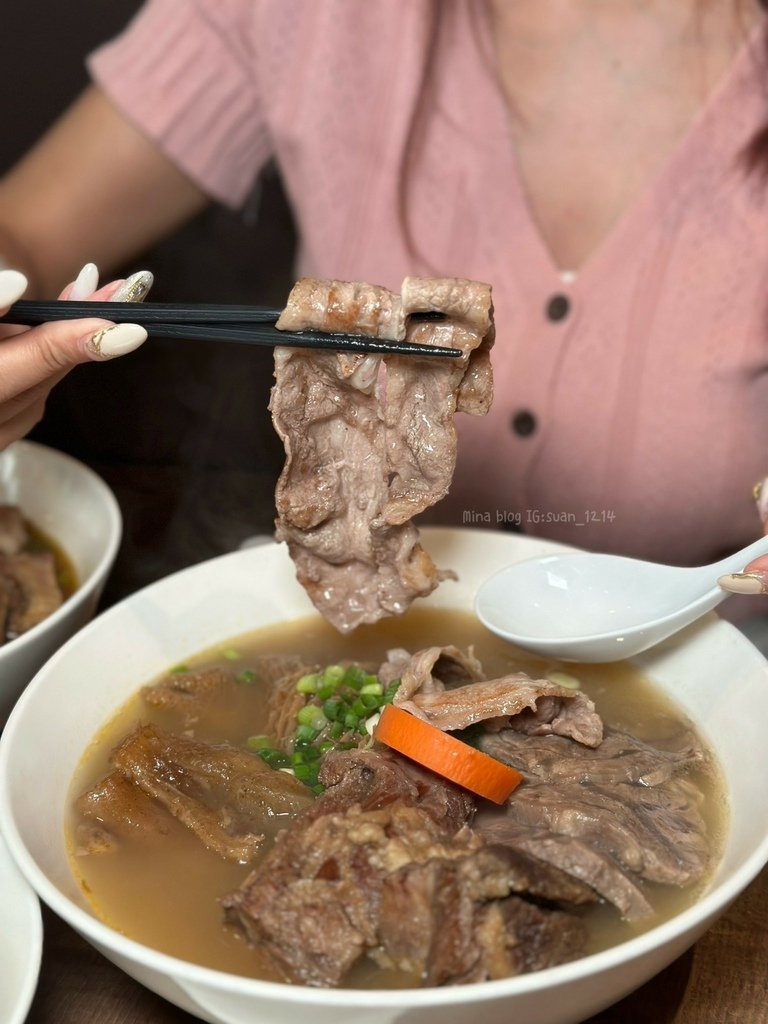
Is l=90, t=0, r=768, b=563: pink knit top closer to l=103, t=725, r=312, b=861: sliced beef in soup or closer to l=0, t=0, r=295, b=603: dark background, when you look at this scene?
l=0, t=0, r=295, b=603: dark background

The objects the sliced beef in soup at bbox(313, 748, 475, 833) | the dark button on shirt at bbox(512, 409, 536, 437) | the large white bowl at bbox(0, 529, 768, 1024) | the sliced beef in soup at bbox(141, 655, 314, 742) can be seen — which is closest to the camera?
the large white bowl at bbox(0, 529, 768, 1024)

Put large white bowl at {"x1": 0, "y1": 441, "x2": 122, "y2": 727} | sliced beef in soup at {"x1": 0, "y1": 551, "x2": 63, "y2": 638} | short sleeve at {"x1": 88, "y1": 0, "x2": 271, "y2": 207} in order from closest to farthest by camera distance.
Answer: sliced beef in soup at {"x1": 0, "y1": 551, "x2": 63, "y2": 638} → large white bowl at {"x1": 0, "y1": 441, "x2": 122, "y2": 727} → short sleeve at {"x1": 88, "y1": 0, "x2": 271, "y2": 207}

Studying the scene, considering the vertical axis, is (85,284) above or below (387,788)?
above

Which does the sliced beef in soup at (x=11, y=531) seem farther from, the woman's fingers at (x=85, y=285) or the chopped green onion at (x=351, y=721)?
the chopped green onion at (x=351, y=721)

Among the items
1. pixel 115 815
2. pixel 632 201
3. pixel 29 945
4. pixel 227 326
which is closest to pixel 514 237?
pixel 632 201

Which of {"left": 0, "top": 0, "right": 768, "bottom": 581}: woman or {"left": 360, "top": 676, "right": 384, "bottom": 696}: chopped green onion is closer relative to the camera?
{"left": 360, "top": 676, "right": 384, "bottom": 696}: chopped green onion

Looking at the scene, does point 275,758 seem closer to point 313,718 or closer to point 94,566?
point 313,718

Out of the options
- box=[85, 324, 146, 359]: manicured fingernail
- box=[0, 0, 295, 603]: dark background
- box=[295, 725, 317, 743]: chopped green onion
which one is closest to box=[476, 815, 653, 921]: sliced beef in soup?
box=[295, 725, 317, 743]: chopped green onion
